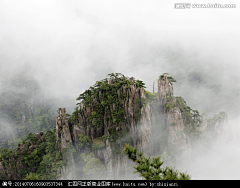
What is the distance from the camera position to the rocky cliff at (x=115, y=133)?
1155 inches

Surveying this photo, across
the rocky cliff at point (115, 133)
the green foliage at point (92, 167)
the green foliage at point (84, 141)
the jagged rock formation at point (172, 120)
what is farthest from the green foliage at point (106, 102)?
the green foliage at point (92, 167)

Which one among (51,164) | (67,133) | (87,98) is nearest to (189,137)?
(87,98)

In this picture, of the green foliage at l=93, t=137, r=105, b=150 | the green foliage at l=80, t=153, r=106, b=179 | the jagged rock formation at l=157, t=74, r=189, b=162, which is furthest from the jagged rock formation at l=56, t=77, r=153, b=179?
the jagged rock formation at l=157, t=74, r=189, b=162

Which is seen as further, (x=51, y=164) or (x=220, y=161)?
(x=220, y=161)

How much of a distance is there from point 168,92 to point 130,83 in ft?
29.5

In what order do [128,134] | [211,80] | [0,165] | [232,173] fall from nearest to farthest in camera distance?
[0,165] < [128,134] < [232,173] < [211,80]

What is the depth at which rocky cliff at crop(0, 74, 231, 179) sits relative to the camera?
29344 mm

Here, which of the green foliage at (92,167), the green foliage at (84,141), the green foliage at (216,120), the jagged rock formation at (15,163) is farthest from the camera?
the green foliage at (216,120)

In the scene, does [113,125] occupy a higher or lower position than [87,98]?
lower

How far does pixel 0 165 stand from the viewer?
28281 millimetres

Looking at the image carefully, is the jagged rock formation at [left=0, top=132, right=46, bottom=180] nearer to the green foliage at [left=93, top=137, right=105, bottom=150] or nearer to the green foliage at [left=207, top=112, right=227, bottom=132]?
the green foliage at [left=93, top=137, right=105, bottom=150]

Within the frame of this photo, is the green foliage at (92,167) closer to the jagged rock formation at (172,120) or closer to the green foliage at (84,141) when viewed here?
the green foliage at (84,141)

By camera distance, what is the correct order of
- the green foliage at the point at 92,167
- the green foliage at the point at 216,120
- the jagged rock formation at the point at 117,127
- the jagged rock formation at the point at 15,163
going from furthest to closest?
the green foliage at the point at 216,120 → the jagged rock formation at the point at 117,127 → the green foliage at the point at 92,167 → the jagged rock formation at the point at 15,163

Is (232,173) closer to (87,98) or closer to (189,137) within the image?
(189,137)
